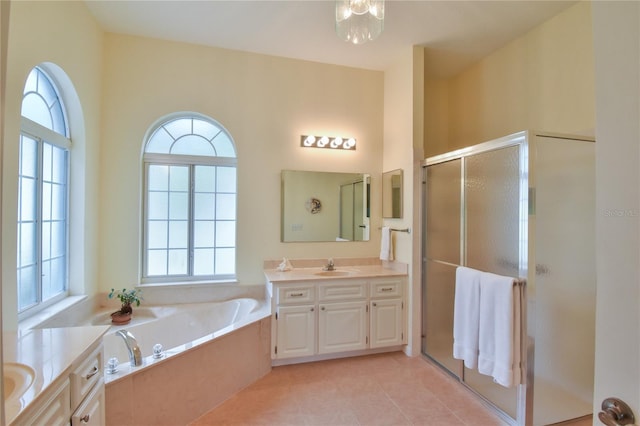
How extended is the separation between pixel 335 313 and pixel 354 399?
0.72 metres

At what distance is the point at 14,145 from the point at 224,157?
5.60 ft

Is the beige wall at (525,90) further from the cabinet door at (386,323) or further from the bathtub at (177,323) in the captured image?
the bathtub at (177,323)

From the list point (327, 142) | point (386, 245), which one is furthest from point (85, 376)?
point (327, 142)

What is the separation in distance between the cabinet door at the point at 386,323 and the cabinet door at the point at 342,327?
9 centimetres

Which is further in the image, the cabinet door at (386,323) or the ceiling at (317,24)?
the cabinet door at (386,323)

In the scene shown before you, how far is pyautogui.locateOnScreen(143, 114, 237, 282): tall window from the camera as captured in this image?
313cm

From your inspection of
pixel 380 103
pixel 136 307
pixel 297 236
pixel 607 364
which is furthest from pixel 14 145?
pixel 380 103

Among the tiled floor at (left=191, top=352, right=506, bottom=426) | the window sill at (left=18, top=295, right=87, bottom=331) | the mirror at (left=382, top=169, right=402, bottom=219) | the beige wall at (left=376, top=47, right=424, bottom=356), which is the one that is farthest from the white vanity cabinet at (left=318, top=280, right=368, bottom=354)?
the window sill at (left=18, top=295, right=87, bottom=331)

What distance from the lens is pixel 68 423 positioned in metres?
1.24

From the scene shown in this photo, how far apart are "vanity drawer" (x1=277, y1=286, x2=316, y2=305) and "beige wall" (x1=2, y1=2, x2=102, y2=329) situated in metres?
1.64

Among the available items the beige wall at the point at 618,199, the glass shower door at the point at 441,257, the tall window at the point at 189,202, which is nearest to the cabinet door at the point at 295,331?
the tall window at the point at 189,202

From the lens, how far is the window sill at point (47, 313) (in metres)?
1.96

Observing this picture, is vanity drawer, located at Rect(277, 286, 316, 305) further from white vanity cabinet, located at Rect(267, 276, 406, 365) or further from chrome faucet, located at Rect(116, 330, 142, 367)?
chrome faucet, located at Rect(116, 330, 142, 367)

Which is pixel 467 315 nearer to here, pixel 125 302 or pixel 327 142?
pixel 327 142
